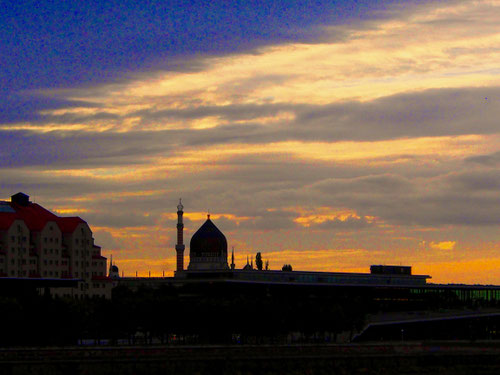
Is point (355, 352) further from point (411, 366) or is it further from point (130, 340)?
point (130, 340)

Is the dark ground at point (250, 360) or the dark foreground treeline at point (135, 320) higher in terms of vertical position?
the dark foreground treeline at point (135, 320)

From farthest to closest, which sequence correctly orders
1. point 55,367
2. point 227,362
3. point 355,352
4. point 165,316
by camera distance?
point 165,316, point 355,352, point 227,362, point 55,367

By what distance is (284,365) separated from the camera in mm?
134500

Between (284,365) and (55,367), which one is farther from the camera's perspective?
(284,365)

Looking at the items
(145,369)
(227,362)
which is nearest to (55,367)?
(145,369)

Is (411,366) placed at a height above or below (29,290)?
below

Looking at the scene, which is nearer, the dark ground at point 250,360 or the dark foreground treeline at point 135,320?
the dark ground at point 250,360

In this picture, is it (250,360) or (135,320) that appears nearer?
(250,360)

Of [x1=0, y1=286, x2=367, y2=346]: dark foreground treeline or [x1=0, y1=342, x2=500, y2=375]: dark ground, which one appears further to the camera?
[x1=0, y1=286, x2=367, y2=346]: dark foreground treeline

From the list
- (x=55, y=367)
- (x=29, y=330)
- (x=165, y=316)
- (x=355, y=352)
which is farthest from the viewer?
(x=165, y=316)

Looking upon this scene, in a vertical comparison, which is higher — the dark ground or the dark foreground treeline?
the dark foreground treeline

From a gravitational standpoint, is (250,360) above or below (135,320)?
below

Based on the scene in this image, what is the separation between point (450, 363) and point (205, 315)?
185 ft

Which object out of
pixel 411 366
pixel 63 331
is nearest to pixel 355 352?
pixel 411 366
